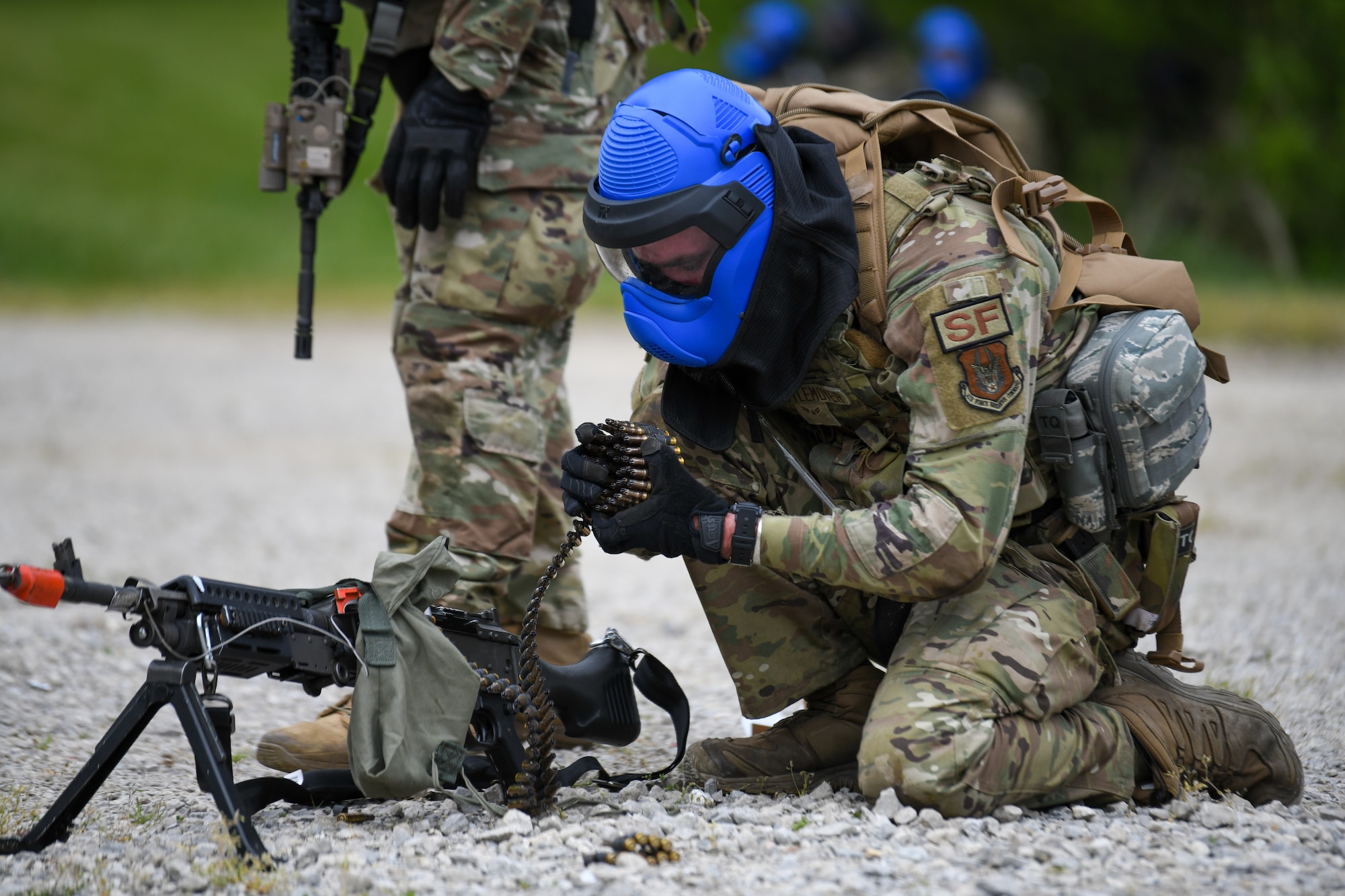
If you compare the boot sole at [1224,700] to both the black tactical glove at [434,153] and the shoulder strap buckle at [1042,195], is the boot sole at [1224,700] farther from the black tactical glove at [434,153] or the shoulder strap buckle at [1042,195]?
the black tactical glove at [434,153]

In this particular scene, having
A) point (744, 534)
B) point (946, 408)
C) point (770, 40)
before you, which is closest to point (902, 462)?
point (946, 408)

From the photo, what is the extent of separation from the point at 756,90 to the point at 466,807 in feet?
5.83

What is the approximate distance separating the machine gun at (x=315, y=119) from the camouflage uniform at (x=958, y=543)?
4.99 feet

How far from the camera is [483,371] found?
11.6 ft

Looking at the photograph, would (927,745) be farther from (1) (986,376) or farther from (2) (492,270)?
(2) (492,270)

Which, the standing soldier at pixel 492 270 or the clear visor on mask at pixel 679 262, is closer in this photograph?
the clear visor on mask at pixel 679 262

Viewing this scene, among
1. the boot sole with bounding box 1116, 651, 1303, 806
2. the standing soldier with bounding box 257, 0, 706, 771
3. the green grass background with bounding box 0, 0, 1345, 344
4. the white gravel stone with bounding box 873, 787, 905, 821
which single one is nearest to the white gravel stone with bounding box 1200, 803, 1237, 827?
the boot sole with bounding box 1116, 651, 1303, 806

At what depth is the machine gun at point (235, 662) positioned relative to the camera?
238cm

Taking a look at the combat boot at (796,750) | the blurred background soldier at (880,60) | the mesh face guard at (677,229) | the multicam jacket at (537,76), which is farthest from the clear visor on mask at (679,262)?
the blurred background soldier at (880,60)

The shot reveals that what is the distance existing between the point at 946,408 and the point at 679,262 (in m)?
0.60

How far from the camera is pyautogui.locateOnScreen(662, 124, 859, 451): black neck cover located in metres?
2.68

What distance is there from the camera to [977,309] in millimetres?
2588

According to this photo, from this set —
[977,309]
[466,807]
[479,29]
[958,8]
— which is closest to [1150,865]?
[977,309]

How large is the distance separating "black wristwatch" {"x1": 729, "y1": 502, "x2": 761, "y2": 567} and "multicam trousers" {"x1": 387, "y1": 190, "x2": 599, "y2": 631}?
3.17 ft
